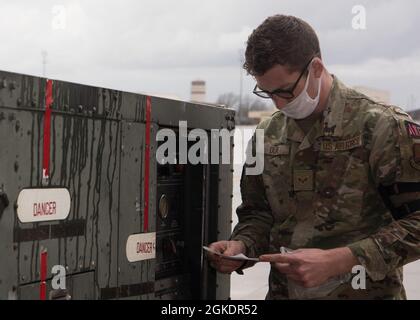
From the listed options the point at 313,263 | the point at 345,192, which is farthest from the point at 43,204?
the point at 345,192

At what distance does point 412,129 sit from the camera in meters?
2.27

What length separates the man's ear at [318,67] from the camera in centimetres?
238

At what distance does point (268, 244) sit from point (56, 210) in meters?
0.96

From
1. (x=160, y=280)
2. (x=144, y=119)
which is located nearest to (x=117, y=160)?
(x=144, y=119)

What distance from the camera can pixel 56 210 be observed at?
7.34 feet

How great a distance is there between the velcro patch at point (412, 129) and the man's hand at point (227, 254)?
82cm

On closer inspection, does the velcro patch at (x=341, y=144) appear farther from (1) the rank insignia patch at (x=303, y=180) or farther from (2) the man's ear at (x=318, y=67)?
(2) the man's ear at (x=318, y=67)

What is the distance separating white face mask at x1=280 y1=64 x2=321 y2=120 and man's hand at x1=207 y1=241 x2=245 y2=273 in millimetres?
574

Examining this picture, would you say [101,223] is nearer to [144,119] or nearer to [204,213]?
[144,119]

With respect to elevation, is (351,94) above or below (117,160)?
above

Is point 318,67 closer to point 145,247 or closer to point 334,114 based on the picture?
point 334,114

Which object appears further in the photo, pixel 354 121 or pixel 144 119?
pixel 144 119

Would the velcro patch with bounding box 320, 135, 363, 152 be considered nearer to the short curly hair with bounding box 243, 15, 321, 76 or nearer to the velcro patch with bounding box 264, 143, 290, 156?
the velcro patch with bounding box 264, 143, 290, 156
